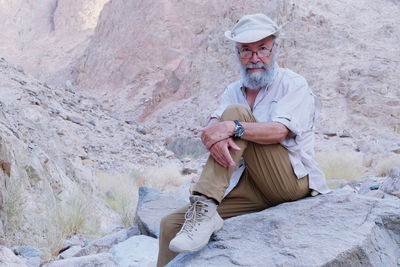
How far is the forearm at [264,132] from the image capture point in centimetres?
229

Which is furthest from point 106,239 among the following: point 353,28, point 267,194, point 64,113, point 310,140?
point 353,28

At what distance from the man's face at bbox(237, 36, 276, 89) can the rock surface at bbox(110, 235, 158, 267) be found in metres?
1.56

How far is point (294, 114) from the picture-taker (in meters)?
2.45

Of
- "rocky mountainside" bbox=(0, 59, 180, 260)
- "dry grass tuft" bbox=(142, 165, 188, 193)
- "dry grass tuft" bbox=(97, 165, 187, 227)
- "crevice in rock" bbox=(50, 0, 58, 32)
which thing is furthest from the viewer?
"crevice in rock" bbox=(50, 0, 58, 32)

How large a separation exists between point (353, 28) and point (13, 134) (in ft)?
51.4

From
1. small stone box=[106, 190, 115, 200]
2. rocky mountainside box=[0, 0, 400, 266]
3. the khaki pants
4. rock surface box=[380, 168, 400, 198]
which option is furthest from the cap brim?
small stone box=[106, 190, 115, 200]

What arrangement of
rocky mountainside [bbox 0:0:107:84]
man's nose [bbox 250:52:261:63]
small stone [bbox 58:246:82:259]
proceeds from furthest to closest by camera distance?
1. rocky mountainside [bbox 0:0:107:84]
2. small stone [bbox 58:246:82:259]
3. man's nose [bbox 250:52:261:63]

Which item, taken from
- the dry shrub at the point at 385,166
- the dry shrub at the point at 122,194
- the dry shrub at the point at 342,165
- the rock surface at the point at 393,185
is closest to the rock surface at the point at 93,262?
the dry shrub at the point at 122,194

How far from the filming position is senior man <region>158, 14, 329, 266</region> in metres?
2.25

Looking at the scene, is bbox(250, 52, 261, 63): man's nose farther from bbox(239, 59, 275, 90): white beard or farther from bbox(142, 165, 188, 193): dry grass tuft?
bbox(142, 165, 188, 193): dry grass tuft

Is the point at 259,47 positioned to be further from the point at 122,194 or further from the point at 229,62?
the point at 229,62

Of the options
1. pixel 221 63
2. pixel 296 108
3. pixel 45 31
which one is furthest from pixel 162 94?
pixel 45 31

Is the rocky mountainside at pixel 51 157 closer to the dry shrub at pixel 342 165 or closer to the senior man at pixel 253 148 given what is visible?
the senior man at pixel 253 148

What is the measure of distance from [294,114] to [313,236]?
0.73 meters
